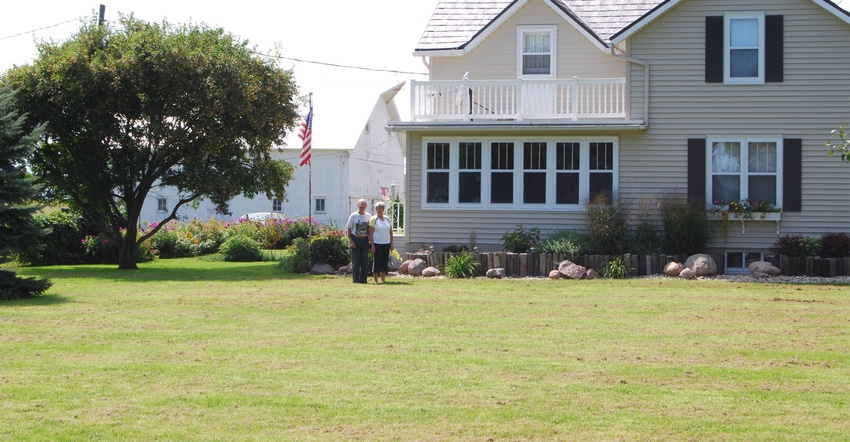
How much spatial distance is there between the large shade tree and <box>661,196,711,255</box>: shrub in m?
10.1

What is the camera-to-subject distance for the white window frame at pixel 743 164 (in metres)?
22.0

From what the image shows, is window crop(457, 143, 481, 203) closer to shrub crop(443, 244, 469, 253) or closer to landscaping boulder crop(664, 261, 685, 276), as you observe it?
shrub crop(443, 244, 469, 253)

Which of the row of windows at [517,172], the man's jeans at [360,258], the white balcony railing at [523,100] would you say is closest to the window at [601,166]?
the row of windows at [517,172]

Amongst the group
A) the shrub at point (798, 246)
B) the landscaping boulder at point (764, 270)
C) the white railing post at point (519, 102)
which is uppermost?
the white railing post at point (519, 102)

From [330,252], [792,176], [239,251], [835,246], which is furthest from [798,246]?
[239,251]

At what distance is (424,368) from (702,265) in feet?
40.9

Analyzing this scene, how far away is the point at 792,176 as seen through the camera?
71.5ft

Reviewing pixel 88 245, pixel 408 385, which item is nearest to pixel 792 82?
pixel 408 385

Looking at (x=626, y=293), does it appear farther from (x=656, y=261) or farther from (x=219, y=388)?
(x=219, y=388)

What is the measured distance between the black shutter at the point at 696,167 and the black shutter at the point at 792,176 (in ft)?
6.03

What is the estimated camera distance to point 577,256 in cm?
2092

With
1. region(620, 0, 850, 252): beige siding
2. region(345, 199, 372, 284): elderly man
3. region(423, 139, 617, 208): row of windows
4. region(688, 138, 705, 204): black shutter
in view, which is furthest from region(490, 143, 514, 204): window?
region(345, 199, 372, 284): elderly man

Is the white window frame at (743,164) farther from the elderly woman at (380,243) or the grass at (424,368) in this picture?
the elderly woman at (380,243)

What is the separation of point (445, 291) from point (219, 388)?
903cm
